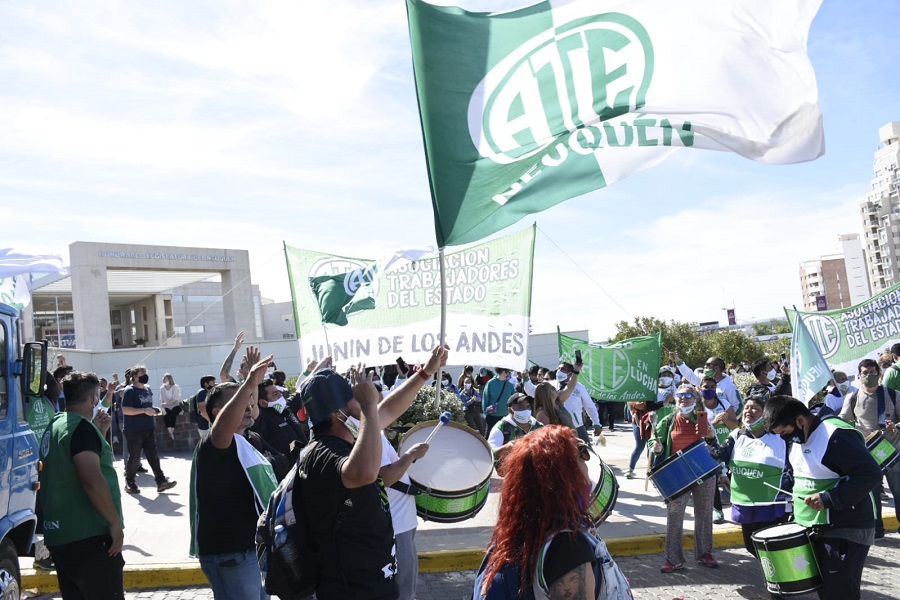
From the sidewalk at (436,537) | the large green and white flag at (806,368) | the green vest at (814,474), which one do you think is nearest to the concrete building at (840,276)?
the large green and white flag at (806,368)

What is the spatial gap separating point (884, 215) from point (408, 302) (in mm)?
157345

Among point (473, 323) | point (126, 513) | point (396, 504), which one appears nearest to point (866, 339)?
point (473, 323)

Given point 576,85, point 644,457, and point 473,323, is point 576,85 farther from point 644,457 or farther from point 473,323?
point 644,457

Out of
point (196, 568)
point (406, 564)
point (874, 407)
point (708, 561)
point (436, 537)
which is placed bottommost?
point (708, 561)

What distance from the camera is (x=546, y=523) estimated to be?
2584mm

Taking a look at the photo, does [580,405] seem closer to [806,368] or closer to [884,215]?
[806,368]

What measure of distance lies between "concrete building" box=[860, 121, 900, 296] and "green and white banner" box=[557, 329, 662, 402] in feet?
468

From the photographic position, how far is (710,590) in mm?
6492

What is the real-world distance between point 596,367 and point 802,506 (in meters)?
9.16

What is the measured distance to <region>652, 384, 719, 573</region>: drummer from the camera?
23.3 feet

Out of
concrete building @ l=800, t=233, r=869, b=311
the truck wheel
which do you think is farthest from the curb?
concrete building @ l=800, t=233, r=869, b=311

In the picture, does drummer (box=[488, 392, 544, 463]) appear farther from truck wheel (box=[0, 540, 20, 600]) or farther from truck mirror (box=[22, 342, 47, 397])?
truck wheel (box=[0, 540, 20, 600])

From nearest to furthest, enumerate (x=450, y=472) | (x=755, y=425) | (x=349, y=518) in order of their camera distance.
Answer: (x=349, y=518) < (x=450, y=472) < (x=755, y=425)

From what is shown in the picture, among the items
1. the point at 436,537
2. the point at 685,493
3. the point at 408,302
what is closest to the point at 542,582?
the point at 685,493
